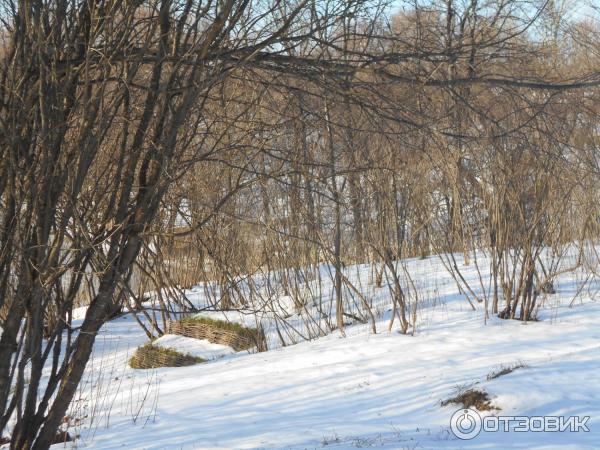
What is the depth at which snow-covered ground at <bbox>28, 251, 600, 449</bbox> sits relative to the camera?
454 cm

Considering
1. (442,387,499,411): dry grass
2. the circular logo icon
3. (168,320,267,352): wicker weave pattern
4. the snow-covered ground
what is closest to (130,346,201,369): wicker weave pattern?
the snow-covered ground

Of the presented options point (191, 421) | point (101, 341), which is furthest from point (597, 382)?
point (101, 341)

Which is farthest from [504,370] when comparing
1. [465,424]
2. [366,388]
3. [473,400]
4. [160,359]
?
[160,359]

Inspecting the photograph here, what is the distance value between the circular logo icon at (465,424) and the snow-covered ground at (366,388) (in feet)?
0.20

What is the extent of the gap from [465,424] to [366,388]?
1.57 meters

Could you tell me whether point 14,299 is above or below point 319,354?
above

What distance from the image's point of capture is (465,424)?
4441mm

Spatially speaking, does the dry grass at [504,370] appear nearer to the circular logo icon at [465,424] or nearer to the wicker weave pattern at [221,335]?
the circular logo icon at [465,424]

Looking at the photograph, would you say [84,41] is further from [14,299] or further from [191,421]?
[191,421]

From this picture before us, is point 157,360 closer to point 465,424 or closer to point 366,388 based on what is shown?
point 366,388

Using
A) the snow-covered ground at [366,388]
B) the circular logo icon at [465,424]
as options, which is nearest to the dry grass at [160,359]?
the snow-covered ground at [366,388]

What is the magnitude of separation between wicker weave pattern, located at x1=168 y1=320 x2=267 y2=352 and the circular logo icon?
454 centimetres

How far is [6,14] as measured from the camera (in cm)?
349

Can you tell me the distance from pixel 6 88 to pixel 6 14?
0.66 metres
